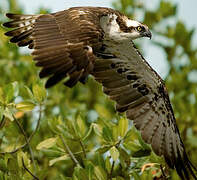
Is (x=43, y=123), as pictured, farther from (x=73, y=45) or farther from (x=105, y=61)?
(x=73, y=45)

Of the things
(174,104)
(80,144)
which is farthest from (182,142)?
(80,144)

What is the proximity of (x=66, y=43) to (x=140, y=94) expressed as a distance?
6.99 ft

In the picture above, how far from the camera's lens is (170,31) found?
828 cm

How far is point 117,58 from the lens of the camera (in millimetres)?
6910

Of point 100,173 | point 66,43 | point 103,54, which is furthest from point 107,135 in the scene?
point 103,54

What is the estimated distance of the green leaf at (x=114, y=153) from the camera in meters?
5.18

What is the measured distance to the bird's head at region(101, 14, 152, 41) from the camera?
6.32 meters

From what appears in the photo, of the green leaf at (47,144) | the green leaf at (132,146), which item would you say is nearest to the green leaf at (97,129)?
the green leaf at (132,146)

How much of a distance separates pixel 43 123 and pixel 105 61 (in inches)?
38.5

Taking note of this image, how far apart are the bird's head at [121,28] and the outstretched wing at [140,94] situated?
16 centimetres

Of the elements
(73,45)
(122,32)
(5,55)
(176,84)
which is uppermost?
(73,45)

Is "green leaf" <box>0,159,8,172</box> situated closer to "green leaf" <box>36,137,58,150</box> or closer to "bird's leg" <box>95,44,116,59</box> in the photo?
"green leaf" <box>36,137,58,150</box>

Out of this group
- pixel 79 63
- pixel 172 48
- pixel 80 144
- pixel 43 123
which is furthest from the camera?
pixel 172 48

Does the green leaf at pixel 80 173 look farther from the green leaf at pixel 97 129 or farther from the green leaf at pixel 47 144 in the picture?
the green leaf at pixel 97 129
